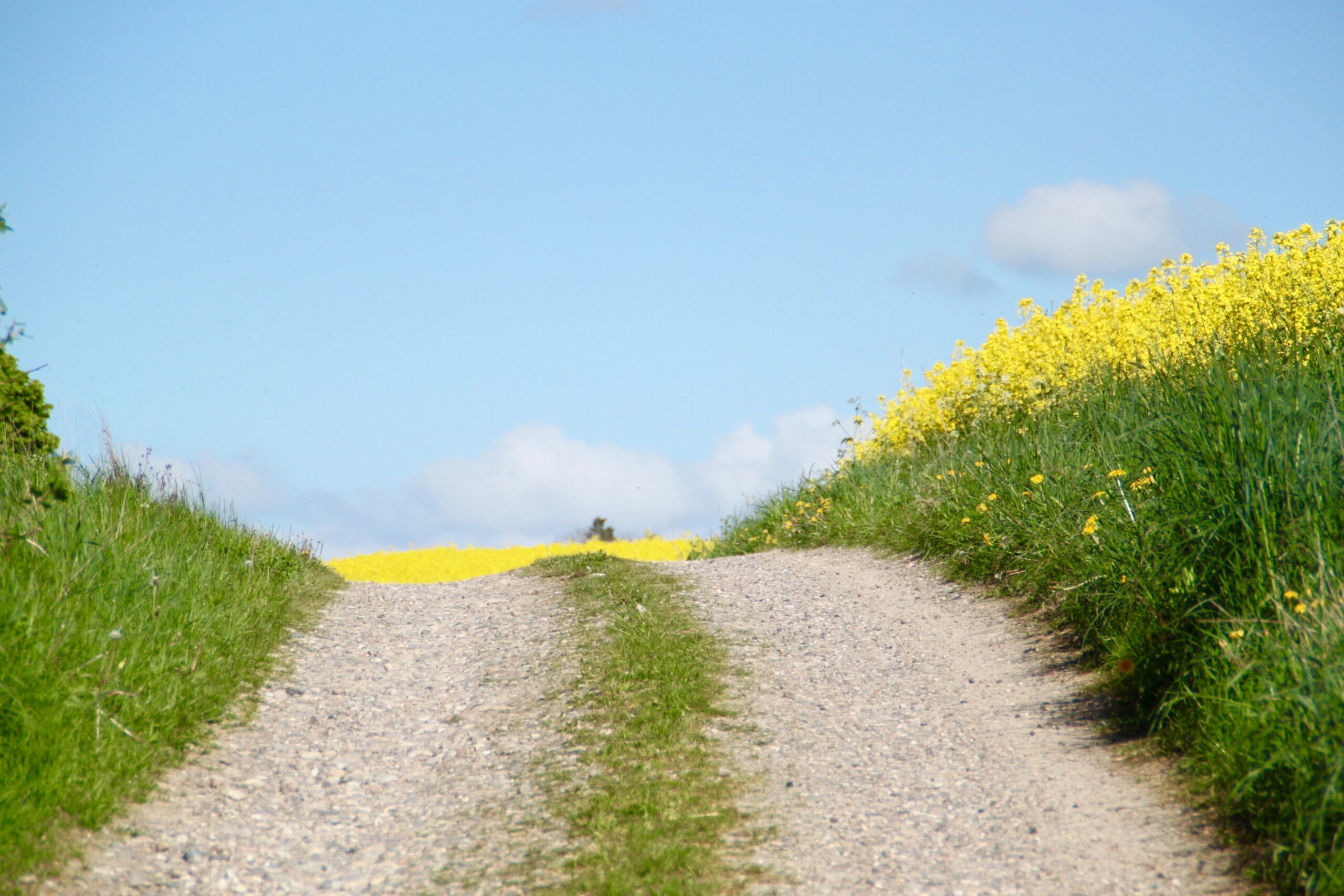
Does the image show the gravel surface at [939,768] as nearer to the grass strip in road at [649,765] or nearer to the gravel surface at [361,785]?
the grass strip in road at [649,765]

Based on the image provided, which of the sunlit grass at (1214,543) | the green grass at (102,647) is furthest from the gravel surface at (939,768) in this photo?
the green grass at (102,647)

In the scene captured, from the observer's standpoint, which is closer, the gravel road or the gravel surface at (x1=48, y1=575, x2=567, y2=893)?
the gravel road

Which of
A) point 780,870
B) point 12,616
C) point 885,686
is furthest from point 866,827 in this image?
point 12,616

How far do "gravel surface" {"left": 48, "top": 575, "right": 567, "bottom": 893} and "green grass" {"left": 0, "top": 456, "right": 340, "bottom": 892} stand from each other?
0.22 m

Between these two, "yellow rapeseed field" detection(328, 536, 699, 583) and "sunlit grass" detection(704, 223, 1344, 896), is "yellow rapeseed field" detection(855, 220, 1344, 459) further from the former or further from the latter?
"yellow rapeseed field" detection(328, 536, 699, 583)

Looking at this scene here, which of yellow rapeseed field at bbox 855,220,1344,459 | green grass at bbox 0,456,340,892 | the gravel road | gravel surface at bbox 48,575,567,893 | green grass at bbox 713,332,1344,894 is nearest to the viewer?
green grass at bbox 713,332,1344,894

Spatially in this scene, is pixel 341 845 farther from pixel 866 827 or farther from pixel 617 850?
pixel 866 827

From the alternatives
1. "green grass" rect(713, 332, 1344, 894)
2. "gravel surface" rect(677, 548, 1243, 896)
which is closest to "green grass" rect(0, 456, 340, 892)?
"gravel surface" rect(677, 548, 1243, 896)

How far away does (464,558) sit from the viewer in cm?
2075

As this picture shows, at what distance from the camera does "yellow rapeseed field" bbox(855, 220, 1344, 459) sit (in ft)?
35.4

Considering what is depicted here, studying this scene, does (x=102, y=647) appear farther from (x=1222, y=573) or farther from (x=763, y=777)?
(x=1222, y=573)

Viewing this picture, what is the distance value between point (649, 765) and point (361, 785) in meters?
1.69

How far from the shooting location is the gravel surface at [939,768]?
4.50 m

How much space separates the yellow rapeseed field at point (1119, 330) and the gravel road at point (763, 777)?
3.90 m
